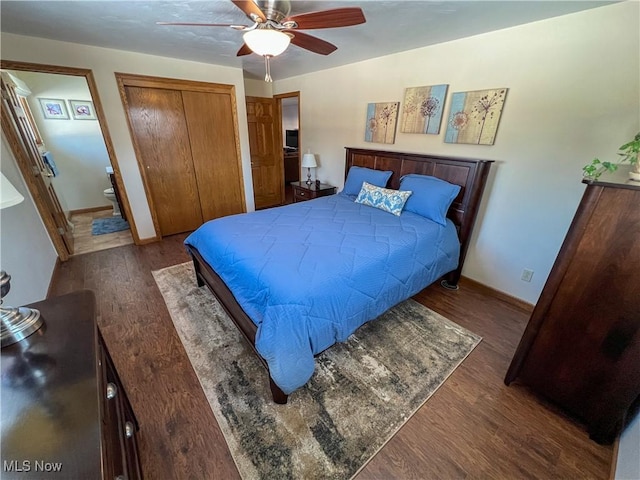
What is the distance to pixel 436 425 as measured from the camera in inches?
56.6

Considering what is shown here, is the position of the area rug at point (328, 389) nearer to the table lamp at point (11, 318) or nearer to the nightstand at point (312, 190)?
the table lamp at point (11, 318)

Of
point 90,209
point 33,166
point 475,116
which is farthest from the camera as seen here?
point 90,209

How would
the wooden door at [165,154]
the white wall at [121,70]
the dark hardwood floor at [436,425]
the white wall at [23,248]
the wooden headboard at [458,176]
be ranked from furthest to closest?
the wooden door at [165,154]
the white wall at [121,70]
the wooden headboard at [458,176]
the white wall at [23,248]
the dark hardwood floor at [436,425]

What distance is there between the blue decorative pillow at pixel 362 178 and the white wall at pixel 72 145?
4.60 metres

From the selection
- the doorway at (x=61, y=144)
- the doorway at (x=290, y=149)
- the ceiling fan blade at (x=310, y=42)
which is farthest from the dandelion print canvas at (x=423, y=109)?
the doorway at (x=61, y=144)

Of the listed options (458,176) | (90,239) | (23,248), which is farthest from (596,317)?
(90,239)

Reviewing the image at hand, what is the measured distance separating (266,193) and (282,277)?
12.8ft

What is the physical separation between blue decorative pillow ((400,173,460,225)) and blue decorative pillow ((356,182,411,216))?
95mm

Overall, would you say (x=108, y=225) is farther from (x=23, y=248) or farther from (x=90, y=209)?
(x=23, y=248)

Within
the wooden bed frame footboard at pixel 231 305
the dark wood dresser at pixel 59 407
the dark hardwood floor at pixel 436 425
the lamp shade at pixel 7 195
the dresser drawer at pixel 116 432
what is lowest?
the dark hardwood floor at pixel 436 425

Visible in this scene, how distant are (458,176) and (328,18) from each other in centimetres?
173

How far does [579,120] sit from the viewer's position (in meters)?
1.86

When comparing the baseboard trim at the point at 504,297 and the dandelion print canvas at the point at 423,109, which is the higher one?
the dandelion print canvas at the point at 423,109

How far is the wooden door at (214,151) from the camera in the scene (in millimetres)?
3621
